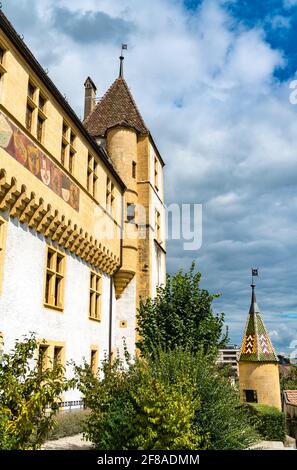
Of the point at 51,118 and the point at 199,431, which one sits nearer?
the point at 199,431

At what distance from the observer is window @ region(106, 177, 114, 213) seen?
23309mm

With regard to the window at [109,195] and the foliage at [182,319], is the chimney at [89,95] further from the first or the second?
the foliage at [182,319]

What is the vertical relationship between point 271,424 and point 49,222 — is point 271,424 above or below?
below

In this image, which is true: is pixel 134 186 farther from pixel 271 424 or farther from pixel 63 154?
pixel 271 424

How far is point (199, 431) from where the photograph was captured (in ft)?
33.2

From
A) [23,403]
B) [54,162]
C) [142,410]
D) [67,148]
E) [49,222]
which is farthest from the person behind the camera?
[67,148]

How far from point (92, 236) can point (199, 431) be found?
1137 centimetres

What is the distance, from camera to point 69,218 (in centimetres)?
1755

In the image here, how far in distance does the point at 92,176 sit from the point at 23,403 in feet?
47.9

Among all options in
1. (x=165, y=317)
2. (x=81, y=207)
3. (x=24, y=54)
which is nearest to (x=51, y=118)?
(x=24, y=54)

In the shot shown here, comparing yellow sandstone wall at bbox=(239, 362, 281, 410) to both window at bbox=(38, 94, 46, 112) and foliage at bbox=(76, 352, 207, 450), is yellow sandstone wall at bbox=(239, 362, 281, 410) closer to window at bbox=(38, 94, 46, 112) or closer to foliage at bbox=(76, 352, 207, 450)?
foliage at bbox=(76, 352, 207, 450)

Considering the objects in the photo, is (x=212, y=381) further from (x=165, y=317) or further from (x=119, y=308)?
(x=119, y=308)

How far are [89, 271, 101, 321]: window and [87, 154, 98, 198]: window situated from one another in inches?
148

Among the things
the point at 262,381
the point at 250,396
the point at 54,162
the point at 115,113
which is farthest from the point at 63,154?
the point at 250,396
